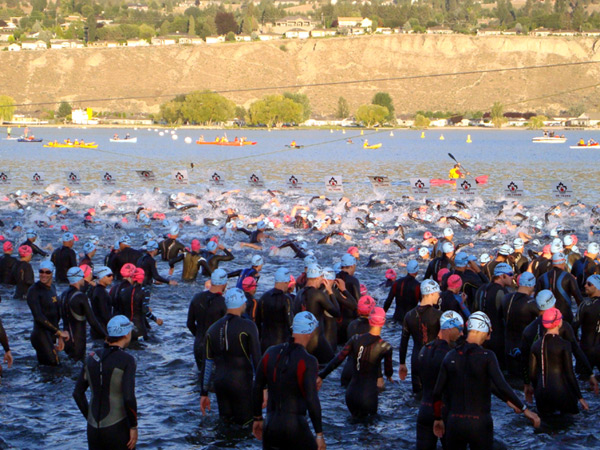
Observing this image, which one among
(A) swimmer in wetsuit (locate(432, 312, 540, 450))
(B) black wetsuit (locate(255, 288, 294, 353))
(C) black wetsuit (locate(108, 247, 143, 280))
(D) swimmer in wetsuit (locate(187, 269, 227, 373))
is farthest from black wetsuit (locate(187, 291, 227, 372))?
(C) black wetsuit (locate(108, 247, 143, 280))

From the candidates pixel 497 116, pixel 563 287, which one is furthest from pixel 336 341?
pixel 497 116

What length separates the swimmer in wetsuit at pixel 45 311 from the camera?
11398 mm

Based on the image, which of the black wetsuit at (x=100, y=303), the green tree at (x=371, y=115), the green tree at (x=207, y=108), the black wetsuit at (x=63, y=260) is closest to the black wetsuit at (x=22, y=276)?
the black wetsuit at (x=63, y=260)

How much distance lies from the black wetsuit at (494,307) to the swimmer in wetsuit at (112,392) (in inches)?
232

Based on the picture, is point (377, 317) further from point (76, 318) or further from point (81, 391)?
point (76, 318)

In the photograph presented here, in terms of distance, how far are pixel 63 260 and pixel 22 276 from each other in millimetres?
1899

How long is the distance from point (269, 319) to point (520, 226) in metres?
20.2

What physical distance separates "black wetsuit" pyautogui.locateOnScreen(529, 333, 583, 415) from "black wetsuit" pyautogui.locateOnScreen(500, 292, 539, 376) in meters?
1.45

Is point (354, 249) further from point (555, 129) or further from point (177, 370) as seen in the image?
point (555, 129)

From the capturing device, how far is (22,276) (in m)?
15.8

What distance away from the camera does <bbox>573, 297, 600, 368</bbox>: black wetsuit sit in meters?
10.4

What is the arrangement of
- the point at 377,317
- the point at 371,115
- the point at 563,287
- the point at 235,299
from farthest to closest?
the point at 371,115
the point at 563,287
the point at 377,317
the point at 235,299

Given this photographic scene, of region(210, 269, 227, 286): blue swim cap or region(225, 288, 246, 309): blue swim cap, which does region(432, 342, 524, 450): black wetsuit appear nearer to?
region(225, 288, 246, 309): blue swim cap

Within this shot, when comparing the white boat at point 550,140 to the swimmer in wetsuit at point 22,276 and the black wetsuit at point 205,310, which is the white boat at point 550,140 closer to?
the swimmer in wetsuit at point 22,276
